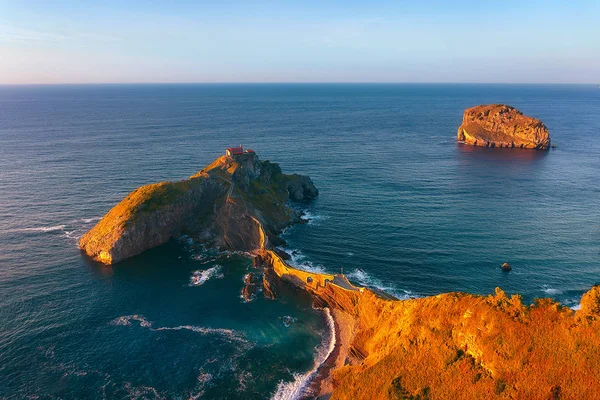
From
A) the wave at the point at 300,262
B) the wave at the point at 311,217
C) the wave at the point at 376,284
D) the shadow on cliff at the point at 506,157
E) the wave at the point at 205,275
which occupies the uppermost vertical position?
the shadow on cliff at the point at 506,157

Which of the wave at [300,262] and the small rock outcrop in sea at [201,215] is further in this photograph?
the small rock outcrop in sea at [201,215]

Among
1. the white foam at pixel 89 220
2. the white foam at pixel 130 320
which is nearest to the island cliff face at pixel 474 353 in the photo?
the white foam at pixel 130 320

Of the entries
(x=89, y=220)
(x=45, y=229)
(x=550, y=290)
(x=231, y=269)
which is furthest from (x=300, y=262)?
(x=45, y=229)

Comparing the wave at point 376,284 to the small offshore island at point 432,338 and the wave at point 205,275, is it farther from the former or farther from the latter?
the wave at point 205,275

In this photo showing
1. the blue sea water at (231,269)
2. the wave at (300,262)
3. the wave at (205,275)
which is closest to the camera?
the blue sea water at (231,269)

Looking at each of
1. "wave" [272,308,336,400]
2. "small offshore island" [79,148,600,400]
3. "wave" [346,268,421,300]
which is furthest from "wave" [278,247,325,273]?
"wave" [272,308,336,400]

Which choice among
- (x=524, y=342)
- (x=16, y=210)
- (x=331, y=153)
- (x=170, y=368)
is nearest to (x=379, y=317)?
(x=524, y=342)

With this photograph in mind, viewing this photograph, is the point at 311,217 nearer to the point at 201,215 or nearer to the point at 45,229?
the point at 201,215
